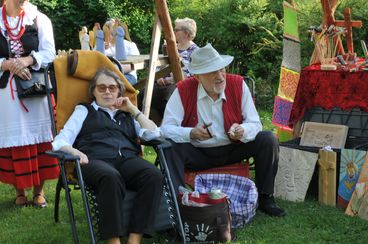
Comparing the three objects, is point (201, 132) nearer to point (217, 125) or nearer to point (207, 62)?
point (217, 125)

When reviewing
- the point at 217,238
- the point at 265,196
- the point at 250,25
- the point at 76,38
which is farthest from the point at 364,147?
the point at 76,38

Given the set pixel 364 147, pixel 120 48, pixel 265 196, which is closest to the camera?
pixel 265 196

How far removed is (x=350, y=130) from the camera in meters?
4.99

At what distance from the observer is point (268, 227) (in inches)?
163

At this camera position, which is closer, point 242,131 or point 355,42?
point 242,131

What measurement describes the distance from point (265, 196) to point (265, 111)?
15.9 feet

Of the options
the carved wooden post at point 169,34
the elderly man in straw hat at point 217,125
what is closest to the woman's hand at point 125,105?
the elderly man in straw hat at point 217,125

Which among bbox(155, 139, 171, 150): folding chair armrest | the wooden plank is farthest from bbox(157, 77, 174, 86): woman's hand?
bbox(155, 139, 171, 150): folding chair armrest

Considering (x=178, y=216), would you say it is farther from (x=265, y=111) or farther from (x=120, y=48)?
(x=265, y=111)

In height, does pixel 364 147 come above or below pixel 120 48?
below

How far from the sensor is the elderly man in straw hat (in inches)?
168

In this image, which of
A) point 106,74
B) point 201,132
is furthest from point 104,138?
point 201,132

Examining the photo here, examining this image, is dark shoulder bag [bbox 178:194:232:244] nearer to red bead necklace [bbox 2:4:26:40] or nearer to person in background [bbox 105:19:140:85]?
red bead necklace [bbox 2:4:26:40]

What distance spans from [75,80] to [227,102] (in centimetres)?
111
